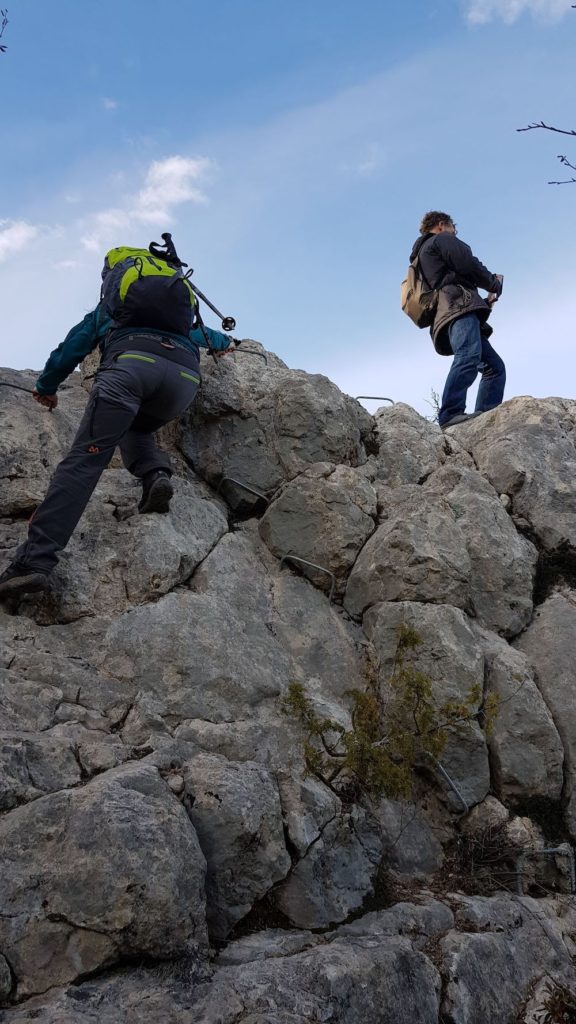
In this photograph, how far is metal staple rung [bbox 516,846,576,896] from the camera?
4738 mm

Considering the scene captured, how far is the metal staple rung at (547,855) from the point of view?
15.5 feet

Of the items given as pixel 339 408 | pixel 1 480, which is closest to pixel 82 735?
pixel 1 480

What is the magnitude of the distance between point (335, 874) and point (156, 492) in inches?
110

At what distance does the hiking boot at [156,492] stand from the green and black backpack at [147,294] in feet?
3.52

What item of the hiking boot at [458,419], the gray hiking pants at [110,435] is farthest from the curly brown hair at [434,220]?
the gray hiking pants at [110,435]

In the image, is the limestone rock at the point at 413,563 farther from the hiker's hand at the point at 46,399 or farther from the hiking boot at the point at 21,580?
the hiker's hand at the point at 46,399

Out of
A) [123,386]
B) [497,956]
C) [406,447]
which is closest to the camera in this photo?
[497,956]

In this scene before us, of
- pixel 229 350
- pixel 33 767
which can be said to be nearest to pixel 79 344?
pixel 229 350

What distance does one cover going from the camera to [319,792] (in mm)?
4445

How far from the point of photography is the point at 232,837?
387 centimetres

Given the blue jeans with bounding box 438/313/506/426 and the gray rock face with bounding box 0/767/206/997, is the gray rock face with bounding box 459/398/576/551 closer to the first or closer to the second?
the blue jeans with bounding box 438/313/506/426

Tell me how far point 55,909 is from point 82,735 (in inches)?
42.3

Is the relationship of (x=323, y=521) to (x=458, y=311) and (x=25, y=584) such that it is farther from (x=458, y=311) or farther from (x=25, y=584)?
(x=458, y=311)

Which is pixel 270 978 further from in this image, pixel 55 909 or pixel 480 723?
pixel 480 723
